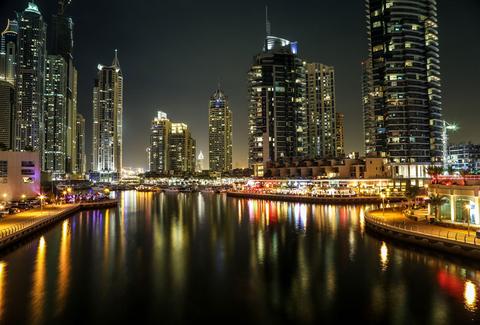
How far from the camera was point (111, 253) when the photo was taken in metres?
35.0

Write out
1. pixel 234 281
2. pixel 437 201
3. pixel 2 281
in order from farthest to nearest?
pixel 437 201, pixel 234 281, pixel 2 281

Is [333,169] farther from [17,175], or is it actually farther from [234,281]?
[234,281]

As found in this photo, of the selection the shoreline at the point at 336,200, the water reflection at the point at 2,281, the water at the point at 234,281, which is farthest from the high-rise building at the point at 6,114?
the water reflection at the point at 2,281

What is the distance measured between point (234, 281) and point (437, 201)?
24139 mm

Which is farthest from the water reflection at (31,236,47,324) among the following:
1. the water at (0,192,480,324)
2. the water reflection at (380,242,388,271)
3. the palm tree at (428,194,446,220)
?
the palm tree at (428,194,446,220)

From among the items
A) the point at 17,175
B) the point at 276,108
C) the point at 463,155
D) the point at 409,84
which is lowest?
the point at 17,175

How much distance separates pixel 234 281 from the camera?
25547 millimetres

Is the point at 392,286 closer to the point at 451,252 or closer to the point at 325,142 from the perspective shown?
the point at 451,252

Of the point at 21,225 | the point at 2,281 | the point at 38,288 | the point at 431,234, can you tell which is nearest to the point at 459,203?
the point at 431,234

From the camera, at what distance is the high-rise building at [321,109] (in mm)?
186750

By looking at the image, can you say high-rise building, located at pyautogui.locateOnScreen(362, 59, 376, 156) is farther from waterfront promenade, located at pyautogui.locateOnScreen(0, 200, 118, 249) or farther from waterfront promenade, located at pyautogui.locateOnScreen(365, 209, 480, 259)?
waterfront promenade, located at pyautogui.locateOnScreen(0, 200, 118, 249)

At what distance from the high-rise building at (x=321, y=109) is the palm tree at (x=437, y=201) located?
148 m

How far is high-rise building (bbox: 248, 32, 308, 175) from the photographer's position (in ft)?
496

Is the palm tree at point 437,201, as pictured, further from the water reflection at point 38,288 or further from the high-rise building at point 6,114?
the high-rise building at point 6,114
